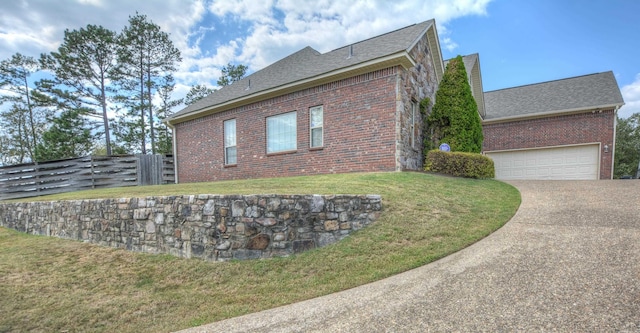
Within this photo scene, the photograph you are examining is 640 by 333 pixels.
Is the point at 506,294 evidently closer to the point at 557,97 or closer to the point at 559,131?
the point at 559,131

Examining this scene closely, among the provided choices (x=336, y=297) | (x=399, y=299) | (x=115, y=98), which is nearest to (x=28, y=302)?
(x=336, y=297)

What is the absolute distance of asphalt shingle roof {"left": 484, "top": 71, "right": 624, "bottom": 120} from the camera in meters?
13.3

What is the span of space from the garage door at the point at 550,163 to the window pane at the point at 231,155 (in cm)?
1313

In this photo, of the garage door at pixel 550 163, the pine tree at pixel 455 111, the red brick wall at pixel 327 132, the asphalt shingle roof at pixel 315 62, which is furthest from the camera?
the garage door at pixel 550 163

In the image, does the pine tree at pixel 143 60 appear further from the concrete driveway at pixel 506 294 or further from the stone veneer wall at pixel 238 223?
the concrete driveway at pixel 506 294

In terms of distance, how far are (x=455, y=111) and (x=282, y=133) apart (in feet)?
19.9

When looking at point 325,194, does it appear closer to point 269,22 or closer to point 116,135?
point 269,22

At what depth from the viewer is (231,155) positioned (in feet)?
40.2

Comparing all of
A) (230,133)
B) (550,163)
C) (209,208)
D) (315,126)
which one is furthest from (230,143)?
(550,163)

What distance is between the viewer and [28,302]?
13.0ft

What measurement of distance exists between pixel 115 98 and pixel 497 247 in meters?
24.8

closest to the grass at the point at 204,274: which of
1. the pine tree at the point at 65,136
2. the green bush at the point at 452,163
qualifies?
the green bush at the point at 452,163

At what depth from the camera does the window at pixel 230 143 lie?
1212cm

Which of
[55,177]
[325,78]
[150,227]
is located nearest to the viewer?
[150,227]
